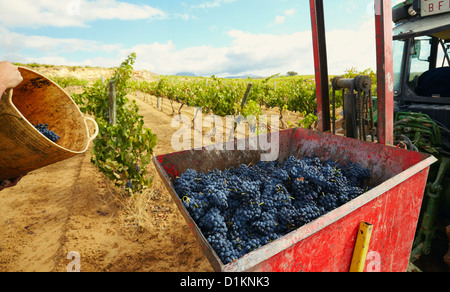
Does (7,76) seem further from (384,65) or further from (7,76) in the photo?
(384,65)

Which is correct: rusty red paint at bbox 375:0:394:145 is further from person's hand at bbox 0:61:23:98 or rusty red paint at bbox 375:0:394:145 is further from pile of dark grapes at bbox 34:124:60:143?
pile of dark grapes at bbox 34:124:60:143

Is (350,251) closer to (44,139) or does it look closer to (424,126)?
(44,139)

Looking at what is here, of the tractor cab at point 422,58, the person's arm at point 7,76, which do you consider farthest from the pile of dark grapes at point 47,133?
the tractor cab at point 422,58

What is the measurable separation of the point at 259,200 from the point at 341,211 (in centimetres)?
53

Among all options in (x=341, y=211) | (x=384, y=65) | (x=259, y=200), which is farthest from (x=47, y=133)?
(x=384, y=65)

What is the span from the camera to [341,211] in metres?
1.22

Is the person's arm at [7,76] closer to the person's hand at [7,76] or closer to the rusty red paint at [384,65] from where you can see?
the person's hand at [7,76]

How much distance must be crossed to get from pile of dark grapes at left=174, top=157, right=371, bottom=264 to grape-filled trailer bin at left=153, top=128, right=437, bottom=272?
0.14 m

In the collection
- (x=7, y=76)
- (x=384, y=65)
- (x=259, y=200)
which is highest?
(x=7, y=76)

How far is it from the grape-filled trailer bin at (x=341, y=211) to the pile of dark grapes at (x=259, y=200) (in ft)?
0.46

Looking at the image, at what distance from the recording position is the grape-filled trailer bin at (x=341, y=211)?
1.09 m
